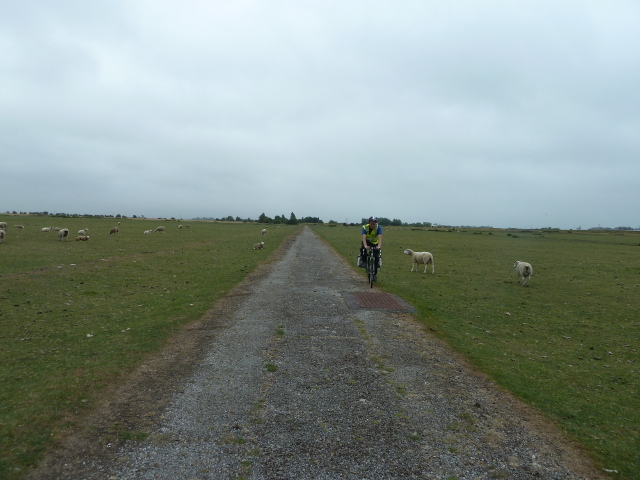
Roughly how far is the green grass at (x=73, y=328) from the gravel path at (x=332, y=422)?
0.89 m

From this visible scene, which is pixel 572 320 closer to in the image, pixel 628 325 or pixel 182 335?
pixel 628 325

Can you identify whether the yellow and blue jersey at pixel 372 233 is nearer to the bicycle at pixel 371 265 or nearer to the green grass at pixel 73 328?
the bicycle at pixel 371 265

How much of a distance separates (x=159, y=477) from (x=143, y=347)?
17.7ft

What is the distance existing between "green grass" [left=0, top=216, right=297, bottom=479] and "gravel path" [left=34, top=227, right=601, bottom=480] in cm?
89

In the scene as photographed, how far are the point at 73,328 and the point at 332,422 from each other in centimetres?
910

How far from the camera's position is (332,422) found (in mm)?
5617

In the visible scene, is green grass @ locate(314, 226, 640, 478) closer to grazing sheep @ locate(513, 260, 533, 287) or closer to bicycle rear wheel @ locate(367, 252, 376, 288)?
grazing sheep @ locate(513, 260, 533, 287)

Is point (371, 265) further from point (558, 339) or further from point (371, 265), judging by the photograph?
point (558, 339)

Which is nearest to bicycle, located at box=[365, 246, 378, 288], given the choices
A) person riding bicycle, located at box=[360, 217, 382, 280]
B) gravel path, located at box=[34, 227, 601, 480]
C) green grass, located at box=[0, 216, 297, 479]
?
person riding bicycle, located at box=[360, 217, 382, 280]

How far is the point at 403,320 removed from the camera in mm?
12250

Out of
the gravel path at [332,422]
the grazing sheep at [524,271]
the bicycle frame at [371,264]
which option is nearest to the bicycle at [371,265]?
the bicycle frame at [371,264]

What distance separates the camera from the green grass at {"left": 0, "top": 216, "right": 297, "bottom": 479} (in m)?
5.63

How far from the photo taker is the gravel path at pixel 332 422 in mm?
4586

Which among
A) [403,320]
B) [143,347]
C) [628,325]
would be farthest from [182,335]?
[628,325]
